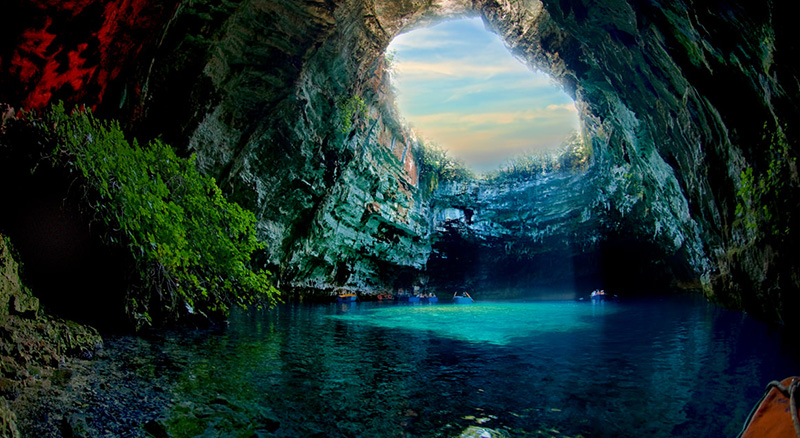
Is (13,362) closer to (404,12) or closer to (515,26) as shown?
(404,12)

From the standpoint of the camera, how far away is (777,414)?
1.67 meters

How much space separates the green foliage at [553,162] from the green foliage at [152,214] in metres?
18.7

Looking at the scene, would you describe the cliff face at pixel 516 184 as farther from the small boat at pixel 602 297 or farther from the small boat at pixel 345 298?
the small boat at pixel 602 297

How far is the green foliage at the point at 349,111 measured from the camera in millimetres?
14062

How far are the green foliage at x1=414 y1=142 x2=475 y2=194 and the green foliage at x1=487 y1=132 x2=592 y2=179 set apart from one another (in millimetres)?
1967

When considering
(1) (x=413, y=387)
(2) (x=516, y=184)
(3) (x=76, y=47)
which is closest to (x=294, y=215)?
(3) (x=76, y=47)

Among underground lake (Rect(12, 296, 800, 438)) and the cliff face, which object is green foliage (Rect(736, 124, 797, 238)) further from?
underground lake (Rect(12, 296, 800, 438))

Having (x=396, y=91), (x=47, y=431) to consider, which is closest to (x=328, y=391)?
(x=47, y=431)

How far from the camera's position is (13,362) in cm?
321

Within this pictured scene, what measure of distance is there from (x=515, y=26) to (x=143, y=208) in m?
14.4

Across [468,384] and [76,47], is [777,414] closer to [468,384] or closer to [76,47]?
[468,384]

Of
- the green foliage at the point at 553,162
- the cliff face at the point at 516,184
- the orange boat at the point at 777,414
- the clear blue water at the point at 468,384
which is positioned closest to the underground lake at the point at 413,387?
the clear blue water at the point at 468,384

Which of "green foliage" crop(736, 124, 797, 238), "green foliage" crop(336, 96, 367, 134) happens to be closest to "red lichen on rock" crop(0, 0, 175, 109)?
"green foliage" crop(336, 96, 367, 134)

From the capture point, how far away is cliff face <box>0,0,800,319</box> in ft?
19.9
